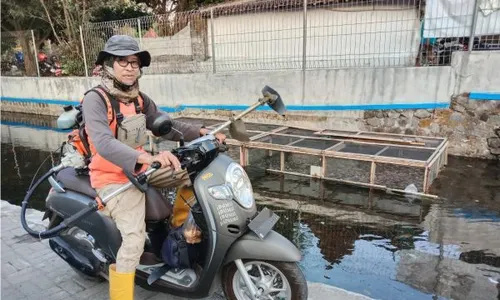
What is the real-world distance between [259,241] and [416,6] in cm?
791

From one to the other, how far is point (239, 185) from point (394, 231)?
288 centimetres

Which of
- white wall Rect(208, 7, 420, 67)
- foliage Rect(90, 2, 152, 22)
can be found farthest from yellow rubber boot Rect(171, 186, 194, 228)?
foliage Rect(90, 2, 152, 22)

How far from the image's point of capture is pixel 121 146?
219 centimetres

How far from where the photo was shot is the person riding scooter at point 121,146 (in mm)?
2229

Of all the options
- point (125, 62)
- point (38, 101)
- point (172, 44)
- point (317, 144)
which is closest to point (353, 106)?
point (317, 144)

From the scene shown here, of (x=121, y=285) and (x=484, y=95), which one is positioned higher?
(x=484, y=95)

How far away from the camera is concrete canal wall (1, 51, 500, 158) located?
23.0 ft

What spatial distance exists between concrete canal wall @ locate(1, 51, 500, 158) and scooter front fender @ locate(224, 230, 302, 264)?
6.42m

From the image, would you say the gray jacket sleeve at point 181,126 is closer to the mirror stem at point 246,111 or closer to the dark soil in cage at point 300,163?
the mirror stem at point 246,111

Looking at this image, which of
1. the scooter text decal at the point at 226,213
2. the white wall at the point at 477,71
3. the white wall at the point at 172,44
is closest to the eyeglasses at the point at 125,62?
the scooter text decal at the point at 226,213

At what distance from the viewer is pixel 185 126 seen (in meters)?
2.85

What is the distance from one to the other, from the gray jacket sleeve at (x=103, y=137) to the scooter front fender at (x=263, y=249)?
789 mm

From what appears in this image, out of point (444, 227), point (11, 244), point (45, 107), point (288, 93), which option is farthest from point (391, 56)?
point (45, 107)

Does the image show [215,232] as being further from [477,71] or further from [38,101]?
[38,101]
